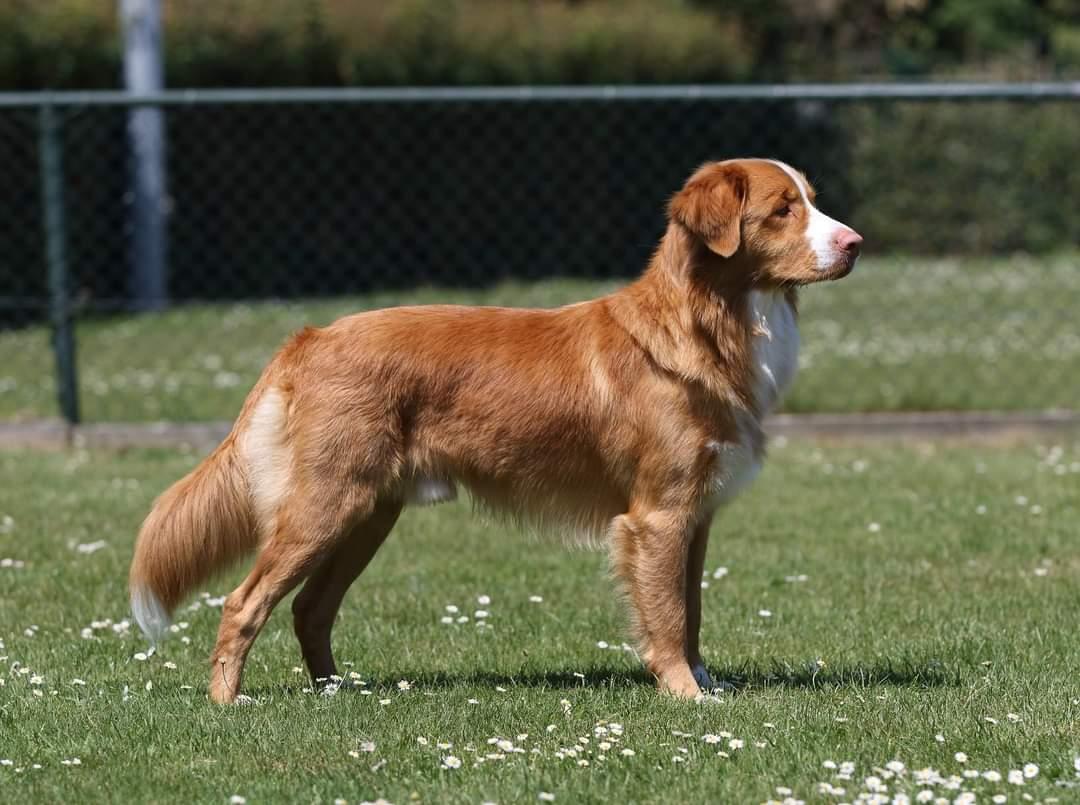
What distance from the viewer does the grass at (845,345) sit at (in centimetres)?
993

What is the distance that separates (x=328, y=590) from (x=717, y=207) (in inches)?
65.9

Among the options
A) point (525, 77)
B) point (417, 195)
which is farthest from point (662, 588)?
point (525, 77)

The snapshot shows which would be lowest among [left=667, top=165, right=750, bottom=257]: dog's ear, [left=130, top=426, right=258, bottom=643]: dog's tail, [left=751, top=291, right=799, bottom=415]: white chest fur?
[left=130, top=426, right=258, bottom=643]: dog's tail

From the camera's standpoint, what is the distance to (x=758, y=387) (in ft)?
15.7

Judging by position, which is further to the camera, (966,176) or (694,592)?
(966,176)

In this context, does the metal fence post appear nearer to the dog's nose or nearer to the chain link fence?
the chain link fence

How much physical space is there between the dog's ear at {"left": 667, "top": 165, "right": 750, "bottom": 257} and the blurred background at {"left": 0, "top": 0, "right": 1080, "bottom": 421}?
4022 mm

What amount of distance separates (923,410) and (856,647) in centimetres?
453

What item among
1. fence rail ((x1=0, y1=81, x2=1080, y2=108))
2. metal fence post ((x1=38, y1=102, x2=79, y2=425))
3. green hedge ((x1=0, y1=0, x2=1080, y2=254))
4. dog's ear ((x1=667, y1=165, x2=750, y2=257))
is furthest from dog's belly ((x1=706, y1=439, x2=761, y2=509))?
green hedge ((x1=0, y1=0, x2=1080, y2=254))

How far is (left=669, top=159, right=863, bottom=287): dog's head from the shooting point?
4621 millimetres

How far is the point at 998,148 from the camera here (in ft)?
52.3

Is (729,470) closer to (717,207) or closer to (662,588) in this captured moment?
(662,588)

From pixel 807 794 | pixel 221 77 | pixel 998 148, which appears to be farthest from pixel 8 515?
pixel 998 148

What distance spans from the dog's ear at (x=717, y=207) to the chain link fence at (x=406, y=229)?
586 cm
